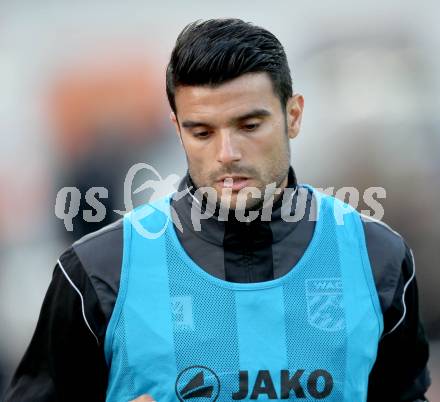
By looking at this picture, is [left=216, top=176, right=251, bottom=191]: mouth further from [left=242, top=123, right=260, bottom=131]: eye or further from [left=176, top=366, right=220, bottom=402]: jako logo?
[left=176, top=366, right=220, bottom=402]: jako logo

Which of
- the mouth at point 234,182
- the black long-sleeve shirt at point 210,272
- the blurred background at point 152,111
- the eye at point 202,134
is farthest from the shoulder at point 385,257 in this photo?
the blurred background at point 152,111

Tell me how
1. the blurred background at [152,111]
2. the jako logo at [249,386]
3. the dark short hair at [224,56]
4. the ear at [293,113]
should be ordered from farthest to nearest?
1. the blurred background at [152,111]
2. the ear at [293,113]
3. the dark short hair at [224,56]
4. the jako logo at [249,386]

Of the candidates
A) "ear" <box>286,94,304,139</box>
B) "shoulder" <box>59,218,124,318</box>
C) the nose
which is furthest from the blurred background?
the nose

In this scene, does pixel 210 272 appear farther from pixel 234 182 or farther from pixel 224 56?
pixel 224 56

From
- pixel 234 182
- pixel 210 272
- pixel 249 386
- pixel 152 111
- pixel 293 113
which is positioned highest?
pixel 152 111

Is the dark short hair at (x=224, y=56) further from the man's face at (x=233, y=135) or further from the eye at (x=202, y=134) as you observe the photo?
the eye at (x=202, y=134)

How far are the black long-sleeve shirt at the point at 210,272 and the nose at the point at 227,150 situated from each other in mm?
181

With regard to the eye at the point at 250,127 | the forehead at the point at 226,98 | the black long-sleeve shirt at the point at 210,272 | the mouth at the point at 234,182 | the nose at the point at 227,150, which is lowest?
the black long-sleeve shirt at the point at 210,272

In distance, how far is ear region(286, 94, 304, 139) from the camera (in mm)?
2539

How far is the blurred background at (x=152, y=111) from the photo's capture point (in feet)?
15.2

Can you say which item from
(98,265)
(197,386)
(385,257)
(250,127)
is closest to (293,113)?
(250,127)

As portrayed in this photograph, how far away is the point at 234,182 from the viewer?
230cm

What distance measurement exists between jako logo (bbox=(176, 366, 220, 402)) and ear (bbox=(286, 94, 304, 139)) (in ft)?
2.34

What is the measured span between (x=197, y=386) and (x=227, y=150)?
1.93ft
